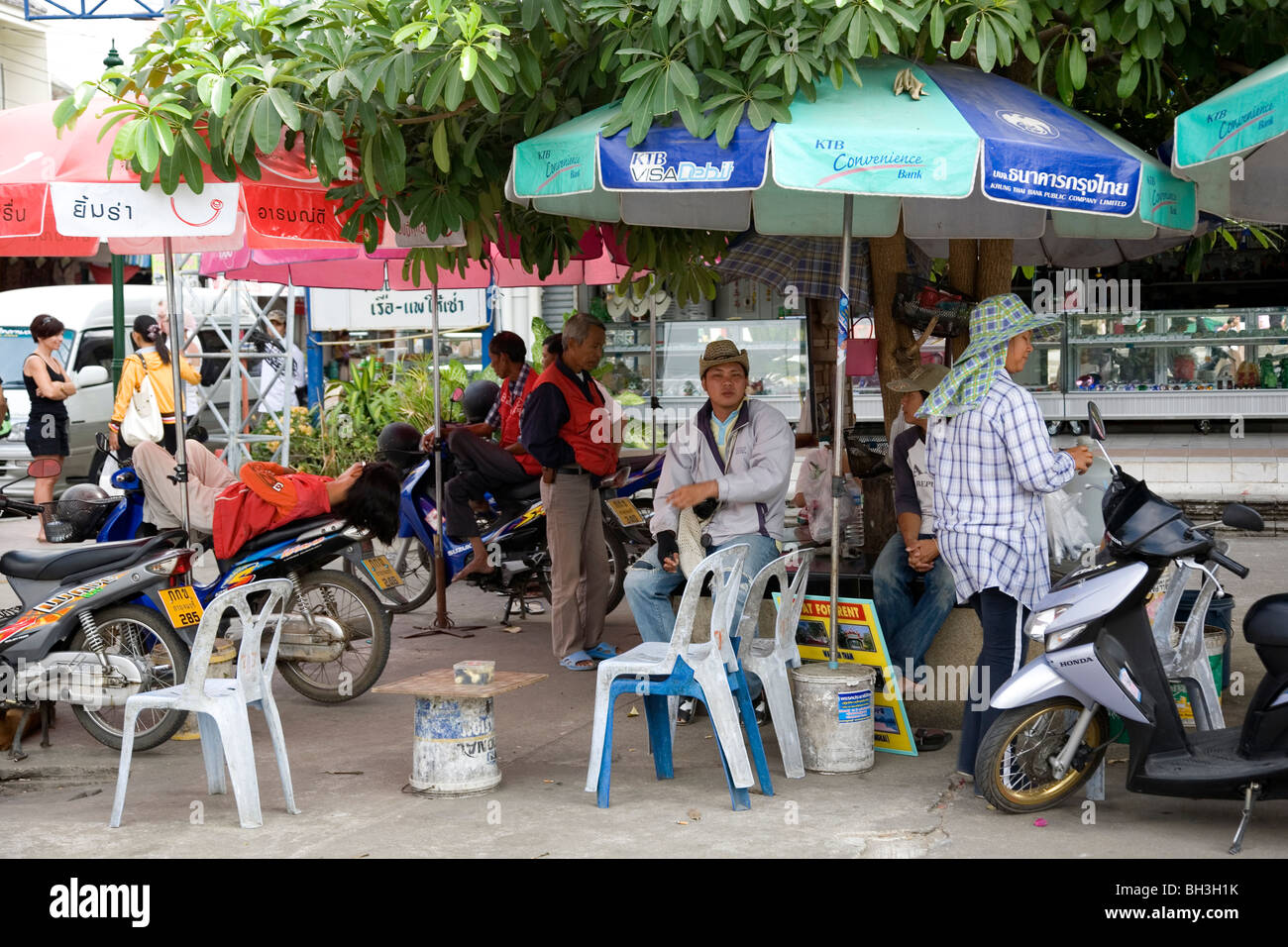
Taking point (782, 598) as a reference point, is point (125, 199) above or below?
above

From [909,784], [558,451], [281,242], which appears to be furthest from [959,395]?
[281,242]

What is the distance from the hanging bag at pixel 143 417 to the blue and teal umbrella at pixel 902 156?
691 cm

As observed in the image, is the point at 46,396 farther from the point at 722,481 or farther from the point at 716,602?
the point at 716,602

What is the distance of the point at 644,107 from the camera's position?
5227 millimetres

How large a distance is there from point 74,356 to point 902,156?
1416cm

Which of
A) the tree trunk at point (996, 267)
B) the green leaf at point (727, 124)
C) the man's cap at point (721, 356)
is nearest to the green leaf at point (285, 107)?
the green leaf at point (727, 124)

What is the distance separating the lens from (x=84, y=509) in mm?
7348

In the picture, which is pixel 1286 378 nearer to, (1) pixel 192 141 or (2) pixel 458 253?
(2) pixel 458 253

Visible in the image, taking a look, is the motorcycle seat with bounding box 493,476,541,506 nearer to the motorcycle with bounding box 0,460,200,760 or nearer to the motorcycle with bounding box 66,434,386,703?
the motorcycle with bounding box 66,434,386,703

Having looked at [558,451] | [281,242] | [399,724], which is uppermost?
[281,242]

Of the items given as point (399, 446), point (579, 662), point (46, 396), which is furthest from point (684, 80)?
point (46, 396)

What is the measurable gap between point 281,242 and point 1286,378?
44.5 ft

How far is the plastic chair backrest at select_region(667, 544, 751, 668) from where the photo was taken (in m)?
5.19

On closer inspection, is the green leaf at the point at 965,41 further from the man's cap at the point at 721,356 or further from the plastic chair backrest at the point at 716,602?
the plastic chair backrest at the point at 716,602
